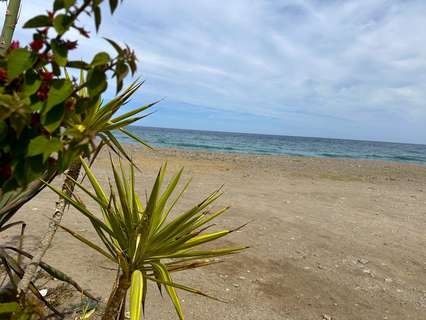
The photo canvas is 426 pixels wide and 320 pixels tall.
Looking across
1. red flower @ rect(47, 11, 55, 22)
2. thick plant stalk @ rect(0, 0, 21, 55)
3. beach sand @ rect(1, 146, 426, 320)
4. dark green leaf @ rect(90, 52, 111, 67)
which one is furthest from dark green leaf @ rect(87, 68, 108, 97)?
beach sand @ rect(1, 146, 426, 320)

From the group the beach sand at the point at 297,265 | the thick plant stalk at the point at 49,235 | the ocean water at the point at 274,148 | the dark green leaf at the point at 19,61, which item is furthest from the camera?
the ocean water at the point at 274,148

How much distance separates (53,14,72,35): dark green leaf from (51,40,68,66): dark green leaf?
3 centimetres

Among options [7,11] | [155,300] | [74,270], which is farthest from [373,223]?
[7,11]

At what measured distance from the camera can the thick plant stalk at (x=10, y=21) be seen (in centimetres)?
116

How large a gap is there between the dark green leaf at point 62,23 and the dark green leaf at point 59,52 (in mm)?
26

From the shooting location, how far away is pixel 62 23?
25.1 inches

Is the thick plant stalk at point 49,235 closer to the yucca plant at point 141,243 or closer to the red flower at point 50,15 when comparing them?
the yucca plant at point 141,243

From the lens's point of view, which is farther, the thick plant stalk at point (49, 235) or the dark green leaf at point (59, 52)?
the thick plant stalk at point (49, 235)

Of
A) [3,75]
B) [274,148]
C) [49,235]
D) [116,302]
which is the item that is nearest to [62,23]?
[3,75]

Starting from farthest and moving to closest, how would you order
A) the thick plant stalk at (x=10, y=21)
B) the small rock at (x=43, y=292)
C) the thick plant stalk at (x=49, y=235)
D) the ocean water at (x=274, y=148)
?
the ocean water at (x=274, y=148) < the small rock at (x=43, y=292) < the thick plant stalk at (x=49, y=235) < the thick plant stalk at (x=10, y=21)

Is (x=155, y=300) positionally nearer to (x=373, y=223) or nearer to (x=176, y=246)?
(x=176, y=246)

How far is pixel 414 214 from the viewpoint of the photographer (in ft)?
26.4

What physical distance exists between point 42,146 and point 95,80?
0.15 meters

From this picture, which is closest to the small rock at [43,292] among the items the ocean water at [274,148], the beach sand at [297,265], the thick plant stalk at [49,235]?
the beach sand at [297,265]
